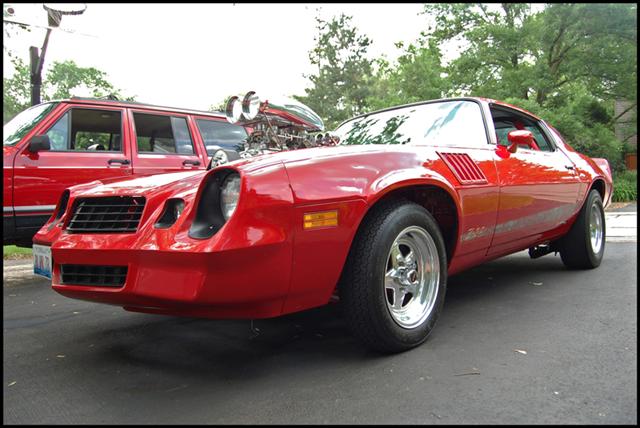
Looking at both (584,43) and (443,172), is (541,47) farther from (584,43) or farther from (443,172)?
(443,172)

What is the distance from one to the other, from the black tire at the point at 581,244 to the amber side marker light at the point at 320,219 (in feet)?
10.1

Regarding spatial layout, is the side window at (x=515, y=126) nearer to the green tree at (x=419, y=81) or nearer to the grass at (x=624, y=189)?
the green tree at (x=419, y=81)

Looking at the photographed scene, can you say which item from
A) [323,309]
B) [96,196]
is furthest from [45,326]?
[323,309]

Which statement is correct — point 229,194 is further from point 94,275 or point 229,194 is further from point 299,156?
point 94,275

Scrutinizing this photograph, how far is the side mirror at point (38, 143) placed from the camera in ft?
14.3

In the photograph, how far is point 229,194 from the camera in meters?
2.03

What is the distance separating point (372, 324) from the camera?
87.4 inches

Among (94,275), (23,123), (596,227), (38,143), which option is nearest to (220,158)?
(94,275)

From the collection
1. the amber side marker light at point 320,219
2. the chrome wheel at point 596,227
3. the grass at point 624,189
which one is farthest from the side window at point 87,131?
the grass at point 624,189

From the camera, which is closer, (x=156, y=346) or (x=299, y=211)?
(x=299, y=211)

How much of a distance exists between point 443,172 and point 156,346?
186 cm

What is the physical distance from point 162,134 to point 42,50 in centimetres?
351

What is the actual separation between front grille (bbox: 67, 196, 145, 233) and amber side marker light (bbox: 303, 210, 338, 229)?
0.78m

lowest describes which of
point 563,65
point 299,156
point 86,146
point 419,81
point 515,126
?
point 86,146
